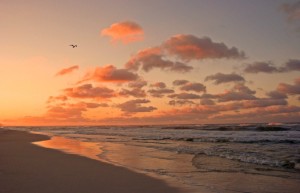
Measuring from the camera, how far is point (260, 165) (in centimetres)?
1761

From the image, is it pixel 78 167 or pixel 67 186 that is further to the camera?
pixel 78 167

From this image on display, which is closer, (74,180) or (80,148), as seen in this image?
(74,180)

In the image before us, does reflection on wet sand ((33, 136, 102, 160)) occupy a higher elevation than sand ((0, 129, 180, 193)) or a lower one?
lower

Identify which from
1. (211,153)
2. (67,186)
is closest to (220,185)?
(67,186)

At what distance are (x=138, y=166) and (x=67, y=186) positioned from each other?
20.2 feet

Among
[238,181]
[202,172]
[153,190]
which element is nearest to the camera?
[153,190]

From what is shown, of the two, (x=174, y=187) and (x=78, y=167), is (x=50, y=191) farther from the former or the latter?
(x=78, y=167)

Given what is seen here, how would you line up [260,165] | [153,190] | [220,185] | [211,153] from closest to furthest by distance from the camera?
[153,190] < [220,185] < [260,165] < [211,153]

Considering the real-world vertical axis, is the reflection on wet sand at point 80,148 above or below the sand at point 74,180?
below

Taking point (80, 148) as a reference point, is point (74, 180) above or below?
above

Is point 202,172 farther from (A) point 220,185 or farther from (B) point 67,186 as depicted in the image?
(B) point 67,186

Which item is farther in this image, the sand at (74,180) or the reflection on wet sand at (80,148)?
the reflection on wet sand at (80,148)

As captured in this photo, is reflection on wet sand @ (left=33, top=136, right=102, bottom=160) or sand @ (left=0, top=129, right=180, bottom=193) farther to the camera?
reflection on wet sand @ (left=33, top=136, right=102, bottom=160)

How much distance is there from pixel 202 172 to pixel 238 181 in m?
2.38
